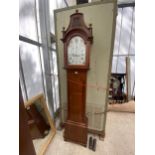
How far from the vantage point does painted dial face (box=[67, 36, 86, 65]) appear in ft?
4.27

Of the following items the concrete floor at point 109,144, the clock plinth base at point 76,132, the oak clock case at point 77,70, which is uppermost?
the oak clock case at point 77,70

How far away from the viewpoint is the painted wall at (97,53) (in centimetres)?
129

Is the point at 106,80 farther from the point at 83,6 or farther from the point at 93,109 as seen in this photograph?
the point at 83,6

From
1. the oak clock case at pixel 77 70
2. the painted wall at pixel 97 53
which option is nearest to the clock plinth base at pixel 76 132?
the oak clock case at pixel 77 70

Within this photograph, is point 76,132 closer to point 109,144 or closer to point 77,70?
point 109,144

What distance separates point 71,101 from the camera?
1451 millimetres

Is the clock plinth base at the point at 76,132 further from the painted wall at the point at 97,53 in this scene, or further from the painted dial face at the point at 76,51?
the painted dial face at the point at 76,51

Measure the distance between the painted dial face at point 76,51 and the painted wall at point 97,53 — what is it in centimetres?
14

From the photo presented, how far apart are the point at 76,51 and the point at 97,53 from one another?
25cm

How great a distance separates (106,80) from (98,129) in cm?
72

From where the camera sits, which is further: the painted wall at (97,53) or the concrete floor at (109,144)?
the concrete floor at (109,144)

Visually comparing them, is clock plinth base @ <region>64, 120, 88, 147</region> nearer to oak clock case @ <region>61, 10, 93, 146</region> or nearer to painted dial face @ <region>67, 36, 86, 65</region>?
oak clock case @ <region>61, 10, 93, 146</region>
